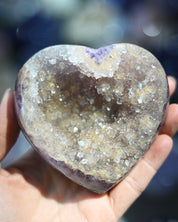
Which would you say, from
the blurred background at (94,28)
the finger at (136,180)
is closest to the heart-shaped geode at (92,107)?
the finger at (136,180)

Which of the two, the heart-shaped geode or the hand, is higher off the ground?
the heart-shaped geode

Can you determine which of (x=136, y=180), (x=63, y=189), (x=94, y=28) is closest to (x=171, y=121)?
(x=136, y=180)

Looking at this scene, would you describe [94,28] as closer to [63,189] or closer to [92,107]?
[92,107]

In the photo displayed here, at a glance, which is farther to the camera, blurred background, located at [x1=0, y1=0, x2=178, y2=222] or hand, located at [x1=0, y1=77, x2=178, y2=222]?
blurred background, located at [x1=0, y1=0, x2=178, y2=222]

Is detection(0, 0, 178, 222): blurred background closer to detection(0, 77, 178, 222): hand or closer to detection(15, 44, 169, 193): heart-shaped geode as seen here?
detection(0, 77, 178, 222): hand

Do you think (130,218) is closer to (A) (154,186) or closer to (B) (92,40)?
(A) (154,186)

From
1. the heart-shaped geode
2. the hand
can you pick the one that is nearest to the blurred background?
the hand
